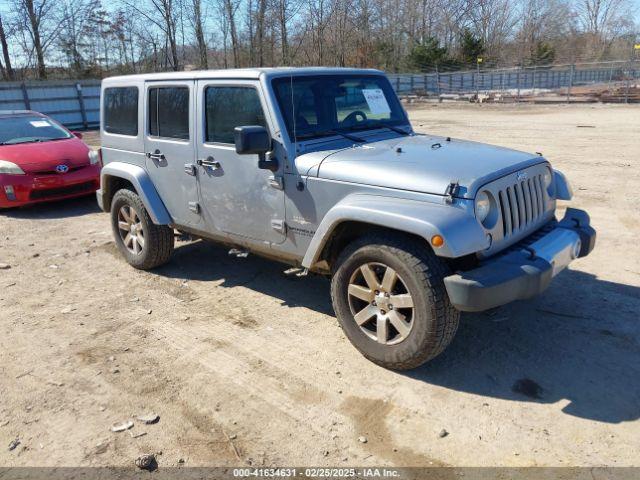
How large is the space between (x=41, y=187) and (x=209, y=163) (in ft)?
16.1

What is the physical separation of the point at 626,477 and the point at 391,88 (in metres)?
3.69

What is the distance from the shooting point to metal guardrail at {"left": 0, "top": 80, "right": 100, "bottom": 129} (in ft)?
65.9

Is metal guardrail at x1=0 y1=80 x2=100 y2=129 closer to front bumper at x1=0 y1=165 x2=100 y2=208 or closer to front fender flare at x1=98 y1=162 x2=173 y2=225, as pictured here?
front bumper at x1=0 y1=165 x2=100 y2=208

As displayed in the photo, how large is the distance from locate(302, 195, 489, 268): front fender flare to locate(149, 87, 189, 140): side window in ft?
6.35

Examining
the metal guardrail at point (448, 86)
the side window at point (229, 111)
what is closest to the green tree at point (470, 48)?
the metal guardrail at point (448, 86)

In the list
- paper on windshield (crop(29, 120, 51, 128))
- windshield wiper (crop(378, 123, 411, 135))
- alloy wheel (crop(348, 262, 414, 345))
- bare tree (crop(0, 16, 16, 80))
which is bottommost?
alloy wheel (crop(348, 262, 414, 345))

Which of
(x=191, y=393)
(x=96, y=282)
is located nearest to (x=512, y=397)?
(x=191, y=393)

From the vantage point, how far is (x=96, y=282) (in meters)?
5.62

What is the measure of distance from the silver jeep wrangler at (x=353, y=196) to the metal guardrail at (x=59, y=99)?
17434 mm

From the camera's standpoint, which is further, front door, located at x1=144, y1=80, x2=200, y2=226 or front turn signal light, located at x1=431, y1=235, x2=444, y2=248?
front door, located at x1=144, y1=80, x2=200, y2=226

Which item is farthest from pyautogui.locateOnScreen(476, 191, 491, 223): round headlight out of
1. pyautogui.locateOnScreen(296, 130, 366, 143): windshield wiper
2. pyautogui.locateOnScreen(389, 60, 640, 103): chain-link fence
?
pyautogui.locateOnScreen(389, 60, 640, 103): chain-link fence

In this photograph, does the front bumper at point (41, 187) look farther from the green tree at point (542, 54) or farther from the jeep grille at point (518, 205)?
the green tree at point (542, 54)

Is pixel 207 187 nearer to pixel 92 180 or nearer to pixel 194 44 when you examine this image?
pixel 92 180

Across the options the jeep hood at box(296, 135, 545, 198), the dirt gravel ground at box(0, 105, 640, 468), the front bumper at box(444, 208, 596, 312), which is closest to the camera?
the dirt gravel ground at box(0, 105, 640, 468)
